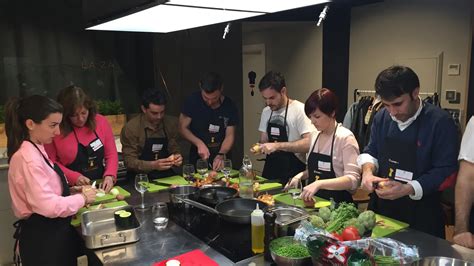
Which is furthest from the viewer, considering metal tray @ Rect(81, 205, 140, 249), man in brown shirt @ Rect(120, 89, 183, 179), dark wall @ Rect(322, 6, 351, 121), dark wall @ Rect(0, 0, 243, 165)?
dark wall @ Rect(322, 6, 351, 121)

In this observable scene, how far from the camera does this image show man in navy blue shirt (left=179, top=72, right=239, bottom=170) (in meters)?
3.50

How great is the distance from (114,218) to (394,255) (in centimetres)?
150

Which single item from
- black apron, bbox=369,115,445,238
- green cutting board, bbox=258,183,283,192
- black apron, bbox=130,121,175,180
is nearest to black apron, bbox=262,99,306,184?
green cutting board, bbox=258,183,283,192

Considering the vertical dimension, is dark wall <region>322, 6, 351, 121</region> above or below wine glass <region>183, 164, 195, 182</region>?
above

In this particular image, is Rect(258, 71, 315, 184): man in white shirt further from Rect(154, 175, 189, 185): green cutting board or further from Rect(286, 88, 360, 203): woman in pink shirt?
Rect(154, 175, 189, 185): green cutting board

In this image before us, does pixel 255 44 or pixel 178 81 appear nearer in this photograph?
pixel 178 81

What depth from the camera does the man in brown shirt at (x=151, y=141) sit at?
3010 mm

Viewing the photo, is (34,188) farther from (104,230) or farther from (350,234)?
(350,234)

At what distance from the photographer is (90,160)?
2.82 meters

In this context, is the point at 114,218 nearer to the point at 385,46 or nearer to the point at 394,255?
the point at 394,255

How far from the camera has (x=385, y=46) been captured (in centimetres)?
513

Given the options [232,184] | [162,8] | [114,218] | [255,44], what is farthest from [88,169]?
[255,44]

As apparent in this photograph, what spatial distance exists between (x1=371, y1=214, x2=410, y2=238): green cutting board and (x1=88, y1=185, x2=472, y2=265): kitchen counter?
4 centimetres

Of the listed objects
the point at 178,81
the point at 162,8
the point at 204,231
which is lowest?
the point at 204,231
